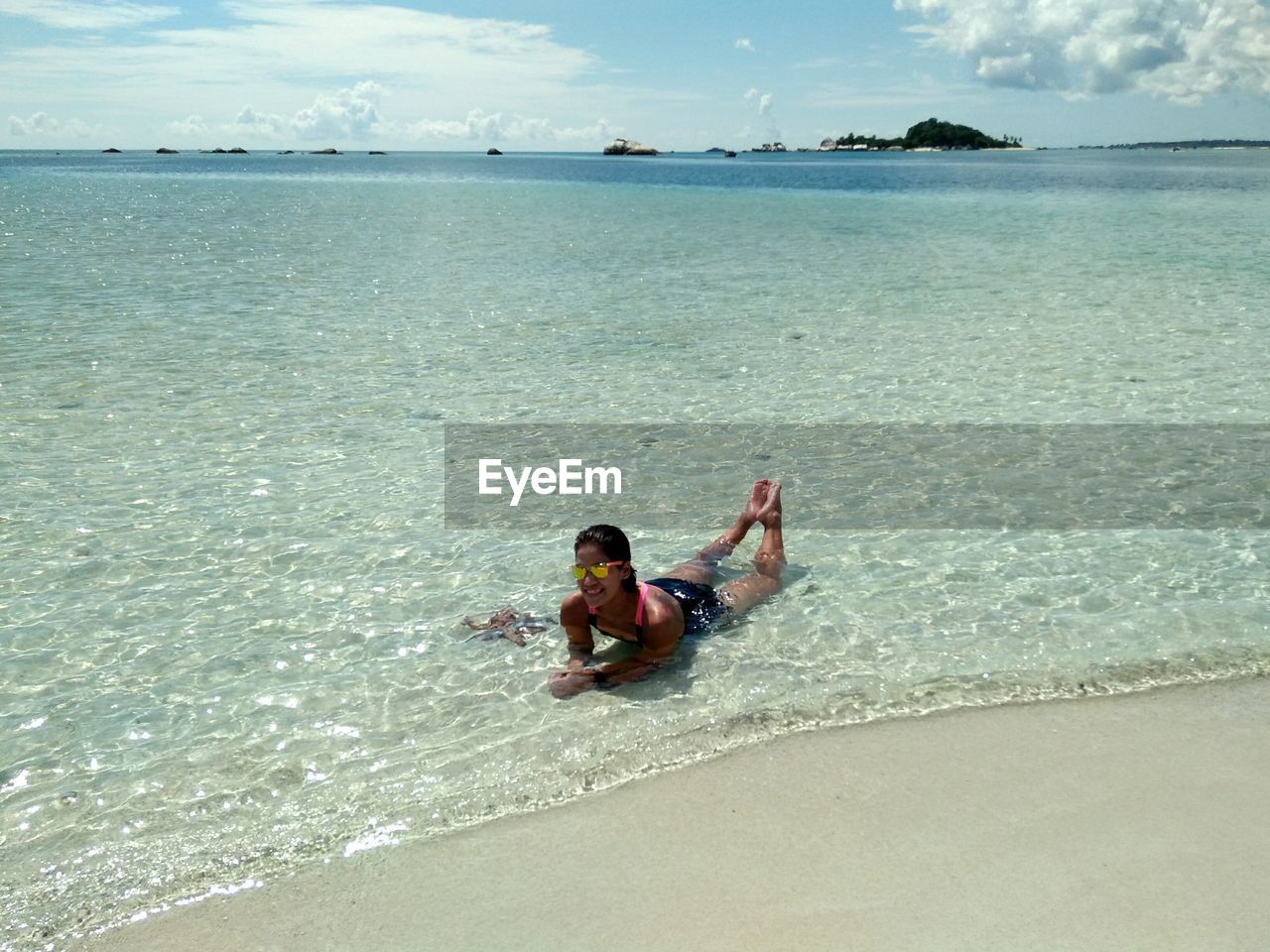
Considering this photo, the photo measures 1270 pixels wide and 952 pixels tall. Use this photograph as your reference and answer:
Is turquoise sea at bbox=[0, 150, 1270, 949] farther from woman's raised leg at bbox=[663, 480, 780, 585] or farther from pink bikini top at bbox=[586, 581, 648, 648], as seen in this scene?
pink bikini top at bbox=[586, 581, 648, 648]

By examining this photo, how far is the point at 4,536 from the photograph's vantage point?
312 inches

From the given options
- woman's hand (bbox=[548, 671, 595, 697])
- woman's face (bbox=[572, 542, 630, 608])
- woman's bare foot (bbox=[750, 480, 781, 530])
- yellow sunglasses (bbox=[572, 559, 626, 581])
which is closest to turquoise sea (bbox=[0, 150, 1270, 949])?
woman's hand (bbox=[548, 671, 595, 697])

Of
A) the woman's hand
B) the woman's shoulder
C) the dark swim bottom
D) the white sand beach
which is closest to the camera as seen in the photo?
the white sand beach

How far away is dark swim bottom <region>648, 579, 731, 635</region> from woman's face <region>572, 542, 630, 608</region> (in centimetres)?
76

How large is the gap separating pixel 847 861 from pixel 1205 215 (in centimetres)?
4183

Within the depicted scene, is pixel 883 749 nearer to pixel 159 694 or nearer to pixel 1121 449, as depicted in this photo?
pixel 159 694

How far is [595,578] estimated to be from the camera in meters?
5.60

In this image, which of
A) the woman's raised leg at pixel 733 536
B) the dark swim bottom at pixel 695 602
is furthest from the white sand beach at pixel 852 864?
the woman's raised leg at pixel 733 536

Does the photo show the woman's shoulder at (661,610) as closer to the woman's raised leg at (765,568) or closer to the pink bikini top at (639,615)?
the pink bikini top at (639,615)

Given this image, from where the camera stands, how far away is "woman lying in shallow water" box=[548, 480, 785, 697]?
5602 mm

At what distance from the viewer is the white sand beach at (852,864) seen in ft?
12.8

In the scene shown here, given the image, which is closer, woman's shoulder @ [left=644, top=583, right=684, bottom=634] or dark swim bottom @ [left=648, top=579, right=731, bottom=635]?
woman's shoulder @ [left=644, top=583, right=684, bottom=634]

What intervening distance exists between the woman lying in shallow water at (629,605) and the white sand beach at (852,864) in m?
1.00

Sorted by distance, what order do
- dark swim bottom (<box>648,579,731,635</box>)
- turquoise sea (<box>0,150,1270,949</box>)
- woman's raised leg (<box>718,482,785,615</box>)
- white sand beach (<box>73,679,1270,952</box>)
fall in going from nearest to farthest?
white sand beach (<box>73,679,1270,952</box>) < turquoise sea (<box>0,150,1270,949</box>) < dark swim bottom (<box>648,579,731,635</box>) < woman's raised leg (<box>718,482,785,615</box>)
